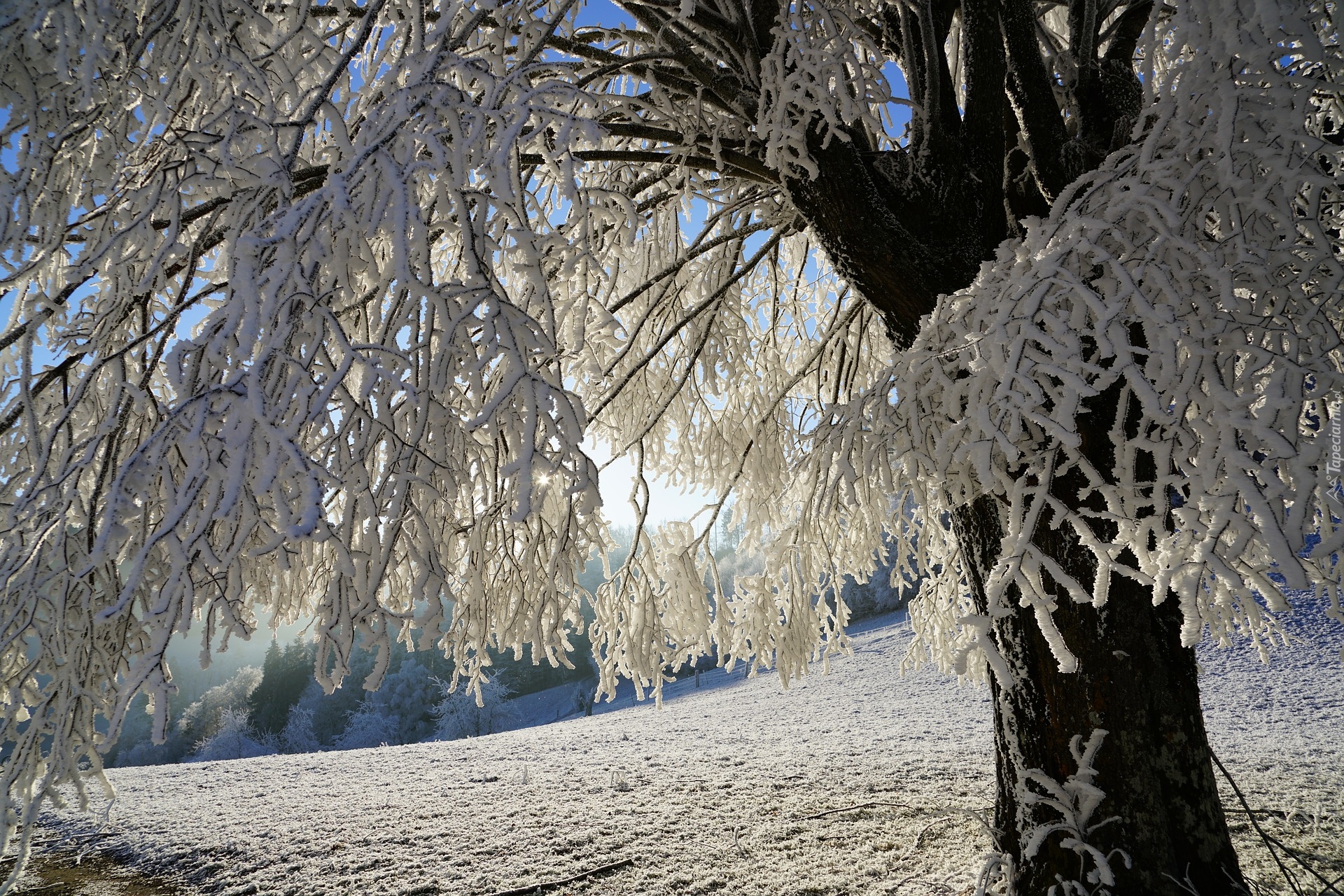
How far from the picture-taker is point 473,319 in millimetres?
1349

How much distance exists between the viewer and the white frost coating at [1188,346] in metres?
1.34

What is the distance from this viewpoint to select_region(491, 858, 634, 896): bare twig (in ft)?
11.1

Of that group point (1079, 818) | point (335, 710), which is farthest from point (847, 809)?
point (335, 710)

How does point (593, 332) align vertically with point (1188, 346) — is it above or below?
above

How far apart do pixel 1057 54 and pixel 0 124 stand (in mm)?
4293

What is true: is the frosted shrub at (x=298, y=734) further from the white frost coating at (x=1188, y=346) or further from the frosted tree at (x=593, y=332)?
the white frost coating at (x=1188, y=346)

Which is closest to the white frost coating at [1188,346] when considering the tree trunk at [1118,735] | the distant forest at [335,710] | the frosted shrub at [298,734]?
the tree trunk at [1118,735]

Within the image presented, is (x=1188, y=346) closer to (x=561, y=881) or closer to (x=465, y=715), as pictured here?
(x=561, y=881)

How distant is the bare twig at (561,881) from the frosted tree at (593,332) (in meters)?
1.20

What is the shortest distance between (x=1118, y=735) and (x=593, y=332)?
2.24m

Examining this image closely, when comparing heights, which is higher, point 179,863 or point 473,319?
point 473,319

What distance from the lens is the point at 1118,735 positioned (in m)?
2.29

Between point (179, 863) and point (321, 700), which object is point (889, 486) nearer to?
point (179, 863)

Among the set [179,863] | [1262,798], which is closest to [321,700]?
[179,863]
